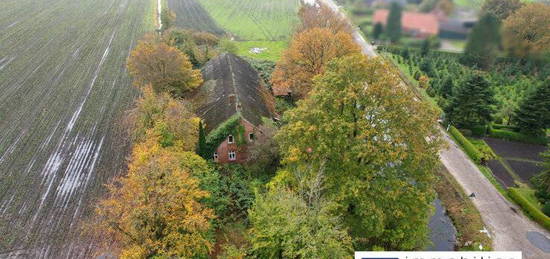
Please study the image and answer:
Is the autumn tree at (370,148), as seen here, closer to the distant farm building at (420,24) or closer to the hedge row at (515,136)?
the distant farm building at (420,24)

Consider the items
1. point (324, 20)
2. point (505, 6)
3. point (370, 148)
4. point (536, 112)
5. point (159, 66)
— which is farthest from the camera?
point (505, 6)

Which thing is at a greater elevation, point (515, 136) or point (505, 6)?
point (505, 6)

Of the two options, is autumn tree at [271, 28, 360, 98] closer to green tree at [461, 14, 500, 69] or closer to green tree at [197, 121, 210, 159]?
green tree at [461, 14, 500, 69]

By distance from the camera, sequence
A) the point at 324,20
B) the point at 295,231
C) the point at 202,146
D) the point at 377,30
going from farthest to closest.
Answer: the point at 324,20 → the point at 202,146 → the point at 377,30 → the point at 295,231

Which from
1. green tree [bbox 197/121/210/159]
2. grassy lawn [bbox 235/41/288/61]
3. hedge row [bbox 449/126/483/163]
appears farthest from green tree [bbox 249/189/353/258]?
grassy lawn [bbox 235/41/288/61]

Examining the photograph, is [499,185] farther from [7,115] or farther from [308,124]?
[7,115]

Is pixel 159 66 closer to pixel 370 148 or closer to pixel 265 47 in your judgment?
pixel 370 148

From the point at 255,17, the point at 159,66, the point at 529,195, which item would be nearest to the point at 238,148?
the point at 159,66

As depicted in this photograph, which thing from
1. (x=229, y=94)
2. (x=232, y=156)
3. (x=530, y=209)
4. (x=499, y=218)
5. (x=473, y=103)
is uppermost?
(x=229, y=94)
